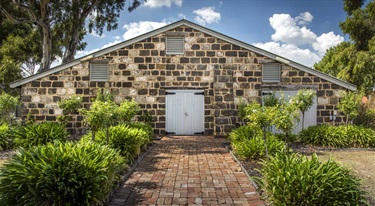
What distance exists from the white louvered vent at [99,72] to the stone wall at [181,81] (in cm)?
21

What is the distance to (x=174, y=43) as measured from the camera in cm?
1321

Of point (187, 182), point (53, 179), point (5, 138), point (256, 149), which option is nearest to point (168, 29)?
point (256, 149)

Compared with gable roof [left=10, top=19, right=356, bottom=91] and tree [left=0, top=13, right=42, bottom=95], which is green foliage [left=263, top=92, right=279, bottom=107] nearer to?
gable roof [left=10, top=19, right=356, bottom=91]

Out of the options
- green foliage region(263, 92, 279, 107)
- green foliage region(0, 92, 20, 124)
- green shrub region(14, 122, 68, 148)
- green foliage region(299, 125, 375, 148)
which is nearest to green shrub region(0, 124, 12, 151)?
green shrub region(14, 122, 68, 148)

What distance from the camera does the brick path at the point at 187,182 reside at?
15.4ft

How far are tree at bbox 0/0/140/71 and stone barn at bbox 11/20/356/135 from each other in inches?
282

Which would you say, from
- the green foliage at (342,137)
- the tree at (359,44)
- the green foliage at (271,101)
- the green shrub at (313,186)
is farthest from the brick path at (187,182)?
the tree at (359,44)

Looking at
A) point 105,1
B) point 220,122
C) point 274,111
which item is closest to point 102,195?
point 274,111

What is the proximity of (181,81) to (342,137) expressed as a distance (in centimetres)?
711

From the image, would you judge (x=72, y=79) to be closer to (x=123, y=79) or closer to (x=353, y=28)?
(x=123, y=79)

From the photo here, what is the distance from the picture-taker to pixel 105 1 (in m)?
20.0

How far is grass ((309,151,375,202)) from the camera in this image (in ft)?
19.1

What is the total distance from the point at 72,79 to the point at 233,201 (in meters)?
10.8

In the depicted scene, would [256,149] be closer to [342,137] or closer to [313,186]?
[313,186]
